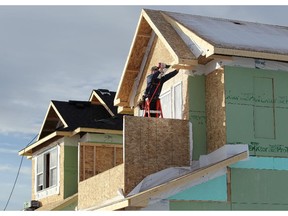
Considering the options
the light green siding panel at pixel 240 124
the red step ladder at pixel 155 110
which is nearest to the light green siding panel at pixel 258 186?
the light green siding panel at pixel 240 124

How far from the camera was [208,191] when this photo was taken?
18484 mm

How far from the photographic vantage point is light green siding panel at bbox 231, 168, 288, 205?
62.4 ft

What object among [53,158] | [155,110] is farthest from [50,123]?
[155,110]

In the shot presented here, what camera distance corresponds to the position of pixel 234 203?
18906 mm

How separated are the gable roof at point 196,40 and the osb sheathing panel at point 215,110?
63cm

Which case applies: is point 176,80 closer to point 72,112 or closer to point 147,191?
point 147,191

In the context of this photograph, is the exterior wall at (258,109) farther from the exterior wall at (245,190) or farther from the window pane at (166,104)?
the window pane at (166,104)

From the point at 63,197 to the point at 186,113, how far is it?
368 inches

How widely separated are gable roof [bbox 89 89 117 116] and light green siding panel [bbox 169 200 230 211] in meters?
11.9

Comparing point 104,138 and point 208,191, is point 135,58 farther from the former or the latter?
point 208,191

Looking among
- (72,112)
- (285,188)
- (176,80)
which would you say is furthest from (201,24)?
(72,112)

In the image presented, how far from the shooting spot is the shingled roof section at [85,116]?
28.7 metres

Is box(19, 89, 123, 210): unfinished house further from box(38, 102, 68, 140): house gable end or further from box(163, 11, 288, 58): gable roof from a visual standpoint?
box(163, 11, 288, 58): gable roof

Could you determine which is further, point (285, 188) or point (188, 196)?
point (285, 188)
